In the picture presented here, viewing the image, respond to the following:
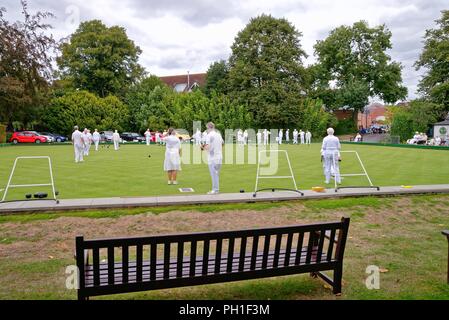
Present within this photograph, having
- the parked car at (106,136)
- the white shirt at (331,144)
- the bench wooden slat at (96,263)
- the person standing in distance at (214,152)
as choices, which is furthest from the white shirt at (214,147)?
the parked car at (106,136)

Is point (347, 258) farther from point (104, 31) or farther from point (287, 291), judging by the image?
point (104, 31)

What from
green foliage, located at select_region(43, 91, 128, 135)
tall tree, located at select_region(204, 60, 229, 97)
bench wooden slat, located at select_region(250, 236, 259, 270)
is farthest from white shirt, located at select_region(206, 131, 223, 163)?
tall tree, located at select_region(204, 60, 229, 97)

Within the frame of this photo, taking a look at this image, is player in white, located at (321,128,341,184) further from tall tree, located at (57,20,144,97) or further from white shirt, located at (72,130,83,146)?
tall tree, located at (57,20,144,97)

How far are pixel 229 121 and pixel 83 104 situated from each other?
65.7 feet

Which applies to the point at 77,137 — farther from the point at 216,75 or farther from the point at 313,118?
the point at 216,75

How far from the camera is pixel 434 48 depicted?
166 ft

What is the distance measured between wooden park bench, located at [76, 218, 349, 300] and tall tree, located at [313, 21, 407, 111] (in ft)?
196

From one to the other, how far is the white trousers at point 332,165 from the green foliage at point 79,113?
44.1 metres

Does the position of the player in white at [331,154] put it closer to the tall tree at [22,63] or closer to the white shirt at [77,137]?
the white shirt at [77,137]

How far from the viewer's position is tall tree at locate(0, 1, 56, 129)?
34.7m

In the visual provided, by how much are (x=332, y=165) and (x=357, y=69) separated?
55.1 metres

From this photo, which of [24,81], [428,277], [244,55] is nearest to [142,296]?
[428,277]

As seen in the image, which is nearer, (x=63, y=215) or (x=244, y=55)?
(x=63, y=215)

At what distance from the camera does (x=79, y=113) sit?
50906 mm
